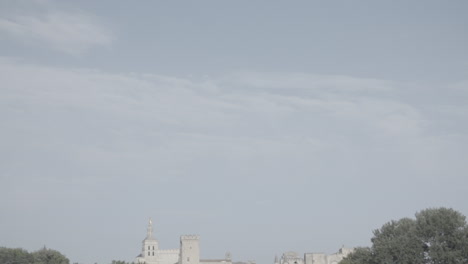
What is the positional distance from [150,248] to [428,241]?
108204mm

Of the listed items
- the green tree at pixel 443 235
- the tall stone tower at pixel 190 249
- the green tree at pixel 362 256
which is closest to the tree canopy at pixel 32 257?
the tall stone tower at pixel 190 249

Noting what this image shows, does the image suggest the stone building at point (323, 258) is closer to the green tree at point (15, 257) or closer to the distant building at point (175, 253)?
the distant building at point (175, 253)

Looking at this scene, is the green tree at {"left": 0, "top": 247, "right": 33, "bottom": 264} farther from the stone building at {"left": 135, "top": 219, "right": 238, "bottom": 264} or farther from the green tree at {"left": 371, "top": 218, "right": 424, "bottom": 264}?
the green tree at {"left": 371, "top": 218, "right": 424, "bottom": 264}

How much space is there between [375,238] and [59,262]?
58.0 m

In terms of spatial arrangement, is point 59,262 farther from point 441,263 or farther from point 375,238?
point 441,263

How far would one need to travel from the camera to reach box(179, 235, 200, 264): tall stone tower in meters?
156

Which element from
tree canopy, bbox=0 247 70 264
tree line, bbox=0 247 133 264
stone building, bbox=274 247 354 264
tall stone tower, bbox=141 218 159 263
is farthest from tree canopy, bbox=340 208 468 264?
tall stone tower, bbox=141 218 159 263

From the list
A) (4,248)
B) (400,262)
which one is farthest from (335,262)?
(4,248)

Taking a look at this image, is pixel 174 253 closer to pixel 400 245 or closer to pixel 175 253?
pixel 175 253

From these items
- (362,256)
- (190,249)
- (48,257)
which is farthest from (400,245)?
(190,249)

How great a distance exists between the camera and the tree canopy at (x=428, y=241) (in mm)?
82125

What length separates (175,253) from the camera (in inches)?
7136

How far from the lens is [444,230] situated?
8406 cm

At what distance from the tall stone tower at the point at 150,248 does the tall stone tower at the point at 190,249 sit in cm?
2317
